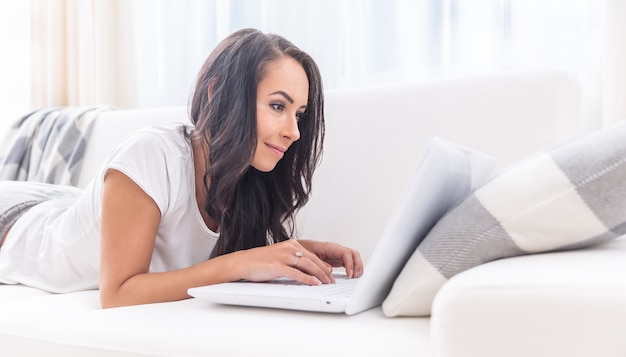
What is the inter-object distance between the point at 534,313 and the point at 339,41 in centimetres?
202

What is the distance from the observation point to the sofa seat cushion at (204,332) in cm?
90

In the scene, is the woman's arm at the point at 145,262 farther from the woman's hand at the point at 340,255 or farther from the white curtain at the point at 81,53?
the white curtain at the point at 81,53

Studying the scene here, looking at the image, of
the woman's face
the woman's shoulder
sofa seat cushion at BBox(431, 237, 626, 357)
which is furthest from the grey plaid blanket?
sofa seat cushion at BBox(431, 237, 626, 357)

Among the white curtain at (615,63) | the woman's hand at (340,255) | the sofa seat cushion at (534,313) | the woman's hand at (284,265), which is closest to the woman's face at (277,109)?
the woman's hand at (340,255)

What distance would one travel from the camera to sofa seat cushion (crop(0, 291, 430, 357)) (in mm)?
896

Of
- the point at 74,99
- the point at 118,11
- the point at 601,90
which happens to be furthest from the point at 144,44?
the point at 601,90

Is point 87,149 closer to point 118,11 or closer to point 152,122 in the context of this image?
point 152,122

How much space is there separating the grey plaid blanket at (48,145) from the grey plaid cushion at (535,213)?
5.33 ft

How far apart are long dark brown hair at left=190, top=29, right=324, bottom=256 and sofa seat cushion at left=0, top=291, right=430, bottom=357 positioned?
1.07 feet

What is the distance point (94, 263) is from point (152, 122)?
60 cm

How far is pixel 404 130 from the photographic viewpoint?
1618 millimetres

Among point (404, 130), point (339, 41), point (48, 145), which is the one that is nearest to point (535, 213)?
point (404, 130)

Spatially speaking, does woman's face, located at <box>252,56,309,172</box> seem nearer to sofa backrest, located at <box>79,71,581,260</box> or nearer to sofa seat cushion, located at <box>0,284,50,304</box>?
sofa backrest, located at <box>79,71,581,260</box>

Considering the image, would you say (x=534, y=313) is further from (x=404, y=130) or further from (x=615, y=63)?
(x=615, y=63)
